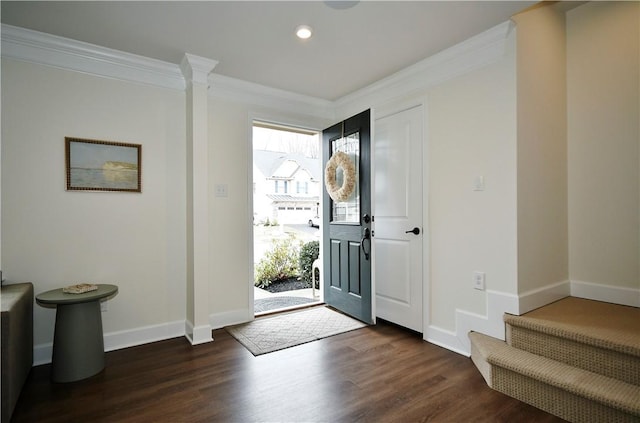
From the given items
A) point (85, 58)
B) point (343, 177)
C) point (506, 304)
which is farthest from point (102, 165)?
point (506, 304)

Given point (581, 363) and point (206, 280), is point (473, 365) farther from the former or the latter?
point (206, 280)

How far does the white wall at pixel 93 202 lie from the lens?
2352 millimetres

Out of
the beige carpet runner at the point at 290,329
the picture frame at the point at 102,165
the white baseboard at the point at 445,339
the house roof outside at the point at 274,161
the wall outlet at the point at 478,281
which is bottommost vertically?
the beige carpet runner at the point at 290,329

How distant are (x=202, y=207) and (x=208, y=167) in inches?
18.7

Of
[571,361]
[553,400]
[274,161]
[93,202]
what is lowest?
[553,400]

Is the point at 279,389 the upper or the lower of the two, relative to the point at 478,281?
lower

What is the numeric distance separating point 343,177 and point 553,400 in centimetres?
237

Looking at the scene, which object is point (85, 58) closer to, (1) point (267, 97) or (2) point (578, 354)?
(1) point (267, 97)

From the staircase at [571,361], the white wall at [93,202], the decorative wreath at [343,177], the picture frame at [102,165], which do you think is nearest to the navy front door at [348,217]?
the decorative wreath at [343,177]

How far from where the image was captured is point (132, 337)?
2.74 metres

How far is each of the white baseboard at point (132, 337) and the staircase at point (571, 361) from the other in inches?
98.9

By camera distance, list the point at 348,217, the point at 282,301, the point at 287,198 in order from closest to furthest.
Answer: the point at 348,217
the point at 282,301
the point at 287,198

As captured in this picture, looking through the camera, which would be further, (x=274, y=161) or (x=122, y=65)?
(x=274, y=161)

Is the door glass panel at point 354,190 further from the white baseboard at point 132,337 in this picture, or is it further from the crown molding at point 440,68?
the white baseboard at point 132,337
